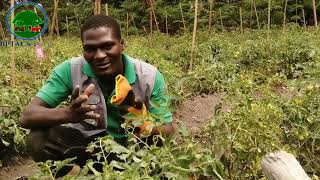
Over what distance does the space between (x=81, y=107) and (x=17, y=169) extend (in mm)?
1760

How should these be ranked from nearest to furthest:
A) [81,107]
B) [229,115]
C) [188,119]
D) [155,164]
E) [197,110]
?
[155,164] < [81,107] < [229,115] < [188,119] < [197,110]

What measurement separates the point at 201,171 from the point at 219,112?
858 mm

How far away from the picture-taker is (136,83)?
8.70 ft

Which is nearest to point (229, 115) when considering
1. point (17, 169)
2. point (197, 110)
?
point (17, 169)

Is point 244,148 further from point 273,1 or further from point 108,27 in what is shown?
point 273,1

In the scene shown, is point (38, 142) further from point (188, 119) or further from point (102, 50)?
point (188, 119)

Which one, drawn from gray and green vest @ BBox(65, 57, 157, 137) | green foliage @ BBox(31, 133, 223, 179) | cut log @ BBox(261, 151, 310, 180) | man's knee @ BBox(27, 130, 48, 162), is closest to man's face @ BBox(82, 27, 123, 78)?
gray and green vest @ BBox(65, 57, 157, 137)

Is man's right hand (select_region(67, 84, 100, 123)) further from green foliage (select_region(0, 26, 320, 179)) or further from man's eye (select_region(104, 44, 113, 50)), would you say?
man's eye (select_region(104, 44, 113, 50))

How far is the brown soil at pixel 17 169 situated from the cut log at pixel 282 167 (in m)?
1.90

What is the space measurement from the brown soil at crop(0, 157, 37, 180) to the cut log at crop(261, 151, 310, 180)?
1.90m

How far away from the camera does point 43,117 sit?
2.47 meters

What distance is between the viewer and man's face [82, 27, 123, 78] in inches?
96.7

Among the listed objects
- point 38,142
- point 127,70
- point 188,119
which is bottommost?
point 188,119

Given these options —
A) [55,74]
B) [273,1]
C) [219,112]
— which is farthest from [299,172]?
[273,1]
